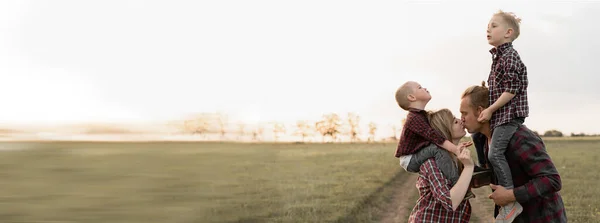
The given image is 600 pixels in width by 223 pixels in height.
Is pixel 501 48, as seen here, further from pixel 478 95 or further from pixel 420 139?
pixel 420 139

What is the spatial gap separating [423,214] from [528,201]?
→ 73 centimetres

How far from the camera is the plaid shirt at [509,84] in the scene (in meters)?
4.21

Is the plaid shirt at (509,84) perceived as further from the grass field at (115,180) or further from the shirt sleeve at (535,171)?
the grass field at (115,180)

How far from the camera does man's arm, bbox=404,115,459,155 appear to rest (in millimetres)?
4055

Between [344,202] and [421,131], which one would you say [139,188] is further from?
[344,202]

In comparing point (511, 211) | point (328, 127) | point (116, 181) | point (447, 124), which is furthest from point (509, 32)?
point (328, 127)

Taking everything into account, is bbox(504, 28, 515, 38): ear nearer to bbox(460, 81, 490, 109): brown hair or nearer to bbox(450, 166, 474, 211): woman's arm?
bbox(460, 81, 490, 109): brown hair

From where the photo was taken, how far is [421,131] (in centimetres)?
409

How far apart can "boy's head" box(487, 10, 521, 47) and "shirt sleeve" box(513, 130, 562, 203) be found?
2.58 ft

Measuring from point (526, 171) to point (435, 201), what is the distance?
66 cm

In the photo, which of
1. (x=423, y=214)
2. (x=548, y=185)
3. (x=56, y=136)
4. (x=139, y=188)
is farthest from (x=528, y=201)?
(x=56, y=136)

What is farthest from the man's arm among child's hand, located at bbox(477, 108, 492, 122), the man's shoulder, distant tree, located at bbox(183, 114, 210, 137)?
distant tree, located at bbox(183, 114, 210, 137)

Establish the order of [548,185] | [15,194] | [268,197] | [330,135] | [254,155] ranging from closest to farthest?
[15,194] → [548,185] → [254,155] → [268,197] → [330,135]

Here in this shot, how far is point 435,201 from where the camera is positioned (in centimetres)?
419
